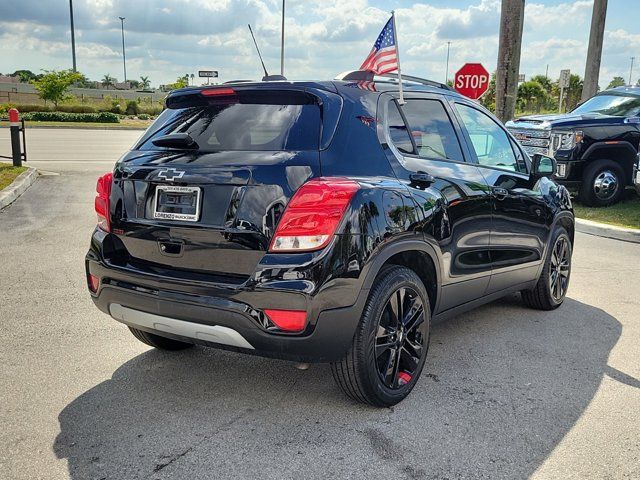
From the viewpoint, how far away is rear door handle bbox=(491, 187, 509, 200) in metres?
4.64

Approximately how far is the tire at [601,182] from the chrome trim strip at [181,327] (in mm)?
9983

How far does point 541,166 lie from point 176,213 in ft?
10.2

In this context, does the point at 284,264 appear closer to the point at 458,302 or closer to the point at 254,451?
the point at 254,451

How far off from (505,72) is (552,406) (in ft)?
34.0

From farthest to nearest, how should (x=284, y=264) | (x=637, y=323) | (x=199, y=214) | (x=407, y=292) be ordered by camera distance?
(x=637, y=323) < (x=407, y=292) < (x=199, y=214) < (x=284, y=264)

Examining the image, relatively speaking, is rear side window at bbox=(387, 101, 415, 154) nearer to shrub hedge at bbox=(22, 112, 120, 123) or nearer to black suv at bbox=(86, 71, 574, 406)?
black suv at bbox=(86, 71, 574, 406)

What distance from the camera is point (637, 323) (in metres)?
5.41

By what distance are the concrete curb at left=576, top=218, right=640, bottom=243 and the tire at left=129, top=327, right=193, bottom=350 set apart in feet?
24.0

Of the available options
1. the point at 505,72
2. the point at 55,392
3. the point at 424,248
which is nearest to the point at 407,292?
the point at 424,248

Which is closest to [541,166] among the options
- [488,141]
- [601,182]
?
[488,141]

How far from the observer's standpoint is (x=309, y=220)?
313 cm

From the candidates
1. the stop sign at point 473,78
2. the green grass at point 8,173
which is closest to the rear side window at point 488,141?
the green grass at point 8,173

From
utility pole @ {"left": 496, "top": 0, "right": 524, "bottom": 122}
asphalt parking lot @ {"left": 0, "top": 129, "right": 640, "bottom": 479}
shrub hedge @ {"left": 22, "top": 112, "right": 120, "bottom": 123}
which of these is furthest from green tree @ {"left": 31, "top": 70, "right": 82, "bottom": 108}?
asphalt parking lot @ {"left": 0, "top": 129, "right": 640, "bottom": 479}

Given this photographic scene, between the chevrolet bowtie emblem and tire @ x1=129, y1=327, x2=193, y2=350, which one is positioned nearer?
the chevrolet bowtie emblem
